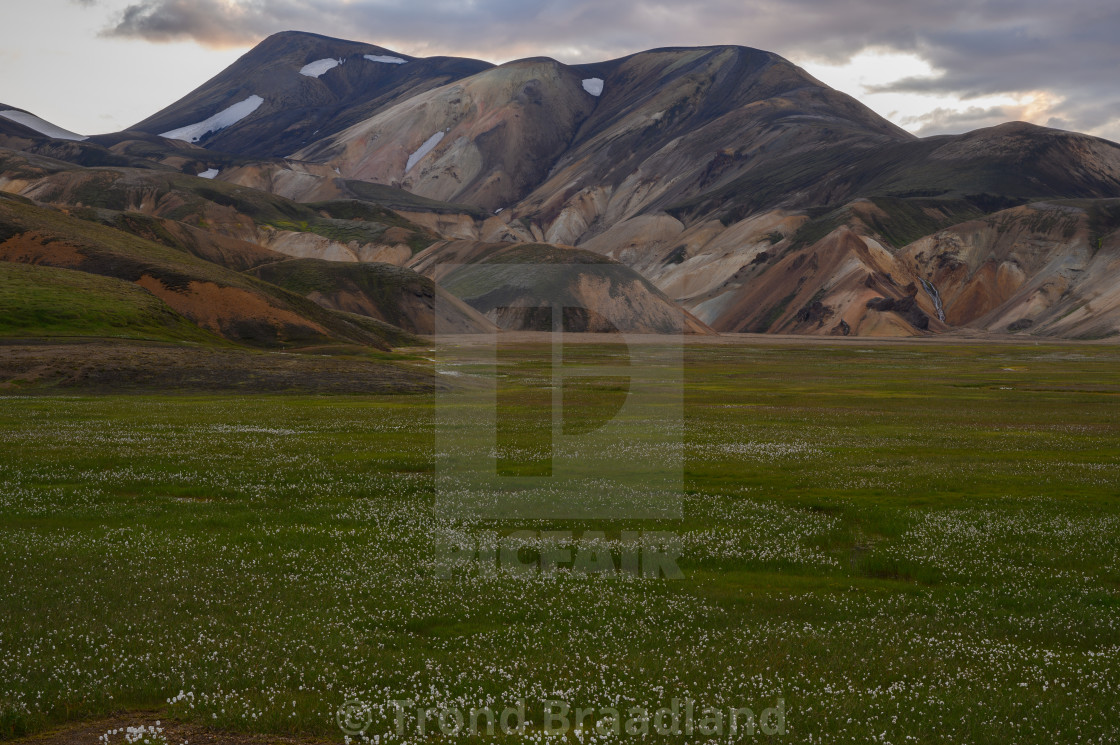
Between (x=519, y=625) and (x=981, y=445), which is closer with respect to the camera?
(x=519, y=625)

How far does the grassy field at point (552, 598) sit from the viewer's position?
38.2ft

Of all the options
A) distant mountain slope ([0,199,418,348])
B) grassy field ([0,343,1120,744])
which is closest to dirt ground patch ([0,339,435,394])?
distant mountain slope ([0,199,418,348])

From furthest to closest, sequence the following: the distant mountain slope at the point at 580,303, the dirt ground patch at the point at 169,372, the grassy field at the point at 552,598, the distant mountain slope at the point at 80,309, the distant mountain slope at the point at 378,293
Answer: the distant mountain slope at the point at 580,303 → the distant mountain slope at the point at 378,293 → the distant mountain slope at the point at 80,309 → the dirt ground patch at the point at 169,372 → the grassy field at the point at 552,598

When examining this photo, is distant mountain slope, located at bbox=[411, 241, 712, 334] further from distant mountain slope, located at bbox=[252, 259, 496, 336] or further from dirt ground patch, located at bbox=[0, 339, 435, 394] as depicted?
dirt ground patch, located at bbox=[0, 339, 435, 394]

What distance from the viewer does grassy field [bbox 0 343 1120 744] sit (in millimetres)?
11648

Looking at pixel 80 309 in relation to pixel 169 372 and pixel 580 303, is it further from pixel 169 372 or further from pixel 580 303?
pixel 580 303

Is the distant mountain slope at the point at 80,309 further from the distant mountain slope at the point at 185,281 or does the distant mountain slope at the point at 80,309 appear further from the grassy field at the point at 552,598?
the grassy field at the point at 552,598

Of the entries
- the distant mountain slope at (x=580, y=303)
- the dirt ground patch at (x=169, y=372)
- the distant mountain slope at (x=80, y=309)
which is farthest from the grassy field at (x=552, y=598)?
the distant mountain slope at (x=580, y=303)

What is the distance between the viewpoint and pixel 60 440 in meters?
34.5

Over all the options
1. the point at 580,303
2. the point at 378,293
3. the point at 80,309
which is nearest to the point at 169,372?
the point at 80,309

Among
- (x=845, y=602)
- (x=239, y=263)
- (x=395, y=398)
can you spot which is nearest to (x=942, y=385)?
(x=395, y=398)

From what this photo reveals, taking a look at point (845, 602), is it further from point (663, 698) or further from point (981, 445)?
point (981, 445)

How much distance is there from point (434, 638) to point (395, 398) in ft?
167

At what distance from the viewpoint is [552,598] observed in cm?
1634
